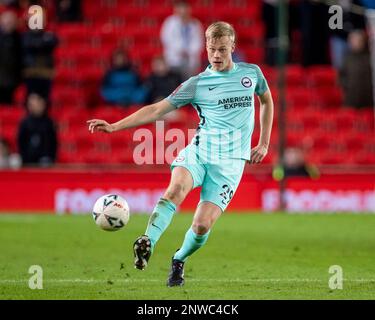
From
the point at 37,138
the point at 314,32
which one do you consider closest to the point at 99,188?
the point at 37,138

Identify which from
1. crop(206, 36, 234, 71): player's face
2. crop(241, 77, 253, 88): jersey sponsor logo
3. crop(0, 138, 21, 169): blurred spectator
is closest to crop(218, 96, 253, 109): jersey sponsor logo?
crop(241, 77, 253, 88): jersey sponsor logo

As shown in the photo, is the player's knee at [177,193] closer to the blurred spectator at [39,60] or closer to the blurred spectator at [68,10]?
the blurred spectator at [39,60]

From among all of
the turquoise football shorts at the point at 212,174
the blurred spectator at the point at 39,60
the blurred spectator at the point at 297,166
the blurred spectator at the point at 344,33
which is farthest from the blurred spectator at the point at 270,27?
the turquoise football shorts at the point at 212,174

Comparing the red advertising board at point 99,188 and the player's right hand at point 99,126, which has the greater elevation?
the player's right hand at point 99,126

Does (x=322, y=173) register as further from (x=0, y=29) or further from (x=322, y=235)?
(x=0, y=29)

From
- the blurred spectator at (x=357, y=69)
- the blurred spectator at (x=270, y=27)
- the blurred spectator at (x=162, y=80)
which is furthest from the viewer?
the blurred spectator at (x=270, y=27)

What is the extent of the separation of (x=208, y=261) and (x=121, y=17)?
11.7 m

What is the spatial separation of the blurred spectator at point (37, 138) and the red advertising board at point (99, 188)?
2.23 ft

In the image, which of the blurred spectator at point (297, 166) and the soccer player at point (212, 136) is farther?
the blurred spectator at point (297, 166)

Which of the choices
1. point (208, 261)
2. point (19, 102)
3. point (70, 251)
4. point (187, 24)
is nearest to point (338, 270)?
A: point (208, 261)

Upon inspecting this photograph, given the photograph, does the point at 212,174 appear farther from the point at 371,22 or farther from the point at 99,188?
the point at 371,22

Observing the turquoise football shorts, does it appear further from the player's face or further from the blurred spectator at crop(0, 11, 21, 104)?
the blurred spectator at crop(0, 11, 21, 104)

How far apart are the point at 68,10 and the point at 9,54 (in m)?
3.00

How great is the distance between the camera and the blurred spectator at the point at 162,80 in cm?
1966
